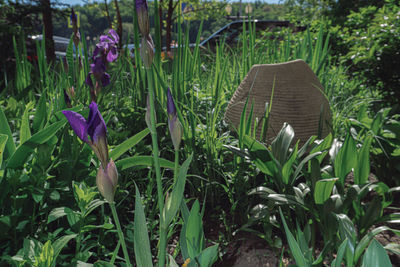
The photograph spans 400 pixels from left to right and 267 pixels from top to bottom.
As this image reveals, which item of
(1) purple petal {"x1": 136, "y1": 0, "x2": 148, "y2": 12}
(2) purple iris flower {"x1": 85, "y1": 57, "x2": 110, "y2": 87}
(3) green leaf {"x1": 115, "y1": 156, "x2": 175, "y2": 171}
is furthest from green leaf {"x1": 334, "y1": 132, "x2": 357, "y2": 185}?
(2) purple iris flower {"x1": 85, "y1": 57, "x2": 110, "y2": 87}

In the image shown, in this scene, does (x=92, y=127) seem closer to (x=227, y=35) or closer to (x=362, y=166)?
(x=362, y=166)

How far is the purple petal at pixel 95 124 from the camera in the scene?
61cm

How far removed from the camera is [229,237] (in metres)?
1.41

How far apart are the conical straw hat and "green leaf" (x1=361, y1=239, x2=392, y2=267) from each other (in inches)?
50.1

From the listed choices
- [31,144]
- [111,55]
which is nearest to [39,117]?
[31,144]

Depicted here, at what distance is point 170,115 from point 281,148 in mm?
867

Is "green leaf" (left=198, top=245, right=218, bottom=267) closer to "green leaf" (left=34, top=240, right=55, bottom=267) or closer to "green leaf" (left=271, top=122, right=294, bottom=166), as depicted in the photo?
"green leaf" (left=34, top=240, right=55, bottom=267)

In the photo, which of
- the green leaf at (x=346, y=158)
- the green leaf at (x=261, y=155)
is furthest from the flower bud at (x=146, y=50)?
the green leaf at (x=346, y=158)

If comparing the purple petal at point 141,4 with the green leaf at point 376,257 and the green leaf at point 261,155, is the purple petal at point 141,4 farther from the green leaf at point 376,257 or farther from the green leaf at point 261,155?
the green leaf at point 261,155

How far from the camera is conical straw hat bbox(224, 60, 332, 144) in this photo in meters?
1.98

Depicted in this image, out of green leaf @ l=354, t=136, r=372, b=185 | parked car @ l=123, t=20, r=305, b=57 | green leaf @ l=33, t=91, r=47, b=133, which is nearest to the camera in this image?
green leaf @ l=33, t=91, r=47, b=133

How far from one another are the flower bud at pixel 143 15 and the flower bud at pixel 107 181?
0.92 ft

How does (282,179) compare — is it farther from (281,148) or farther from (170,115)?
(170,115)

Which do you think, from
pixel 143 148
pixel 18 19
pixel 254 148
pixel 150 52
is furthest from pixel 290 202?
pixel 18 19
